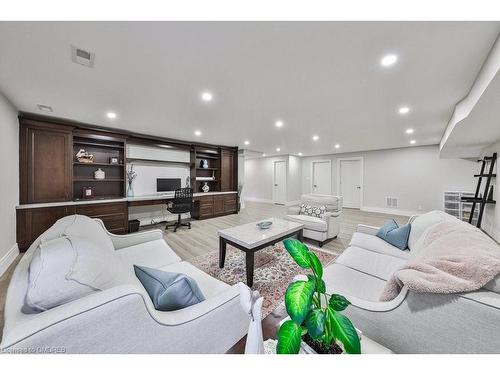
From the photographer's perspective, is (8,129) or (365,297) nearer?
(365,297)

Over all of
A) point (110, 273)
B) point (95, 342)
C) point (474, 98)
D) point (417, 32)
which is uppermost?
point (417, 32)

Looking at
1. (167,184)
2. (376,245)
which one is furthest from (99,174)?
(376,245)

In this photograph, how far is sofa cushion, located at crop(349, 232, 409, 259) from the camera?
1.87 metres

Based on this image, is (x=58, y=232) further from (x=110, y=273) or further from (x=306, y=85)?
(x=306, y=85)

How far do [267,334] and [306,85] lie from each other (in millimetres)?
2282

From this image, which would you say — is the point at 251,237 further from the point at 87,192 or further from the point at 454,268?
the point at 87,192

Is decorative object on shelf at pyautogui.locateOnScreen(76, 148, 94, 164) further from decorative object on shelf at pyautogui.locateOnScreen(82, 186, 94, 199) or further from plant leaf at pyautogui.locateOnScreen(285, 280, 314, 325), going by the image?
plant leaf at pyautogui.locateOnScreen(285, 280, 314, 325)

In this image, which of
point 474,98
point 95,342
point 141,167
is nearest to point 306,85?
point 474,98

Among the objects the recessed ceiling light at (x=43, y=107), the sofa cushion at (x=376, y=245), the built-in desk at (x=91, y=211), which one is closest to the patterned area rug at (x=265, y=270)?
the sofa cushion at (x=376, y=245)

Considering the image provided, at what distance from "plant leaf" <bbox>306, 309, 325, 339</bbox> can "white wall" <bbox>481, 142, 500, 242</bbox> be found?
504 centimetres

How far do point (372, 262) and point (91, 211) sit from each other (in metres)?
4.44

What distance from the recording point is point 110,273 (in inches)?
35.0

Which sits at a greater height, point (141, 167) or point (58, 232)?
point (141, 167)
